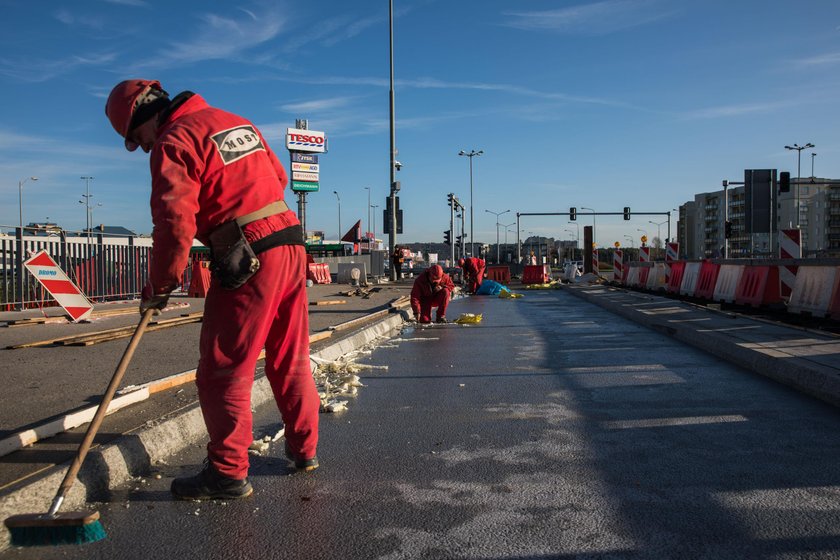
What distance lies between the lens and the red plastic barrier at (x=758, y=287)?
13.7 metres

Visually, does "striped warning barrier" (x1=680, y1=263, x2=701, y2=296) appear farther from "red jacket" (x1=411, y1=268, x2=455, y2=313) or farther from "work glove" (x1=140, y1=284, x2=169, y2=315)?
"work glove" (x1=140, y1=284, x2=169, y2=315)

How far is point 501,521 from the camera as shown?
3.03 metres

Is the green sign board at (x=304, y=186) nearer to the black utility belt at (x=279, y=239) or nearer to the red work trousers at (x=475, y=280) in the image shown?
the red work trousers at (x=475, y=280)

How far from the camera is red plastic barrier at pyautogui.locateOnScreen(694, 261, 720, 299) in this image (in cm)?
1728

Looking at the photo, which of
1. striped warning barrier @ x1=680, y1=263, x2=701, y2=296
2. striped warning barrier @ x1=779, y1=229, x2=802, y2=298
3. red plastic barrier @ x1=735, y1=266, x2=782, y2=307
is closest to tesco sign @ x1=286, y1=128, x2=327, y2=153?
striped warning barrier @ x1=680, y1=263, x2=701, y2=296

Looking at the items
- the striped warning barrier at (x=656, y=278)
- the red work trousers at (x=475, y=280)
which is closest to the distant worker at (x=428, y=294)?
the red work trousers at (x=475, y=280)

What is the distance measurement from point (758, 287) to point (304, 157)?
31.9 meters

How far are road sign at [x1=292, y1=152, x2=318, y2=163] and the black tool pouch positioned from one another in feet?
129

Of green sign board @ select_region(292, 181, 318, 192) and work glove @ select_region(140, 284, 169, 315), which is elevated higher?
green sign board @ select_region(292, 181, 318, 192)

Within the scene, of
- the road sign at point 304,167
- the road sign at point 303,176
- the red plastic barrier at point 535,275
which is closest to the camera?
the red plastic barrier at point 535,275

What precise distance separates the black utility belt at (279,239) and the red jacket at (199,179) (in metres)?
0.05

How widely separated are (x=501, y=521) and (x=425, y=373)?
13.4 feet

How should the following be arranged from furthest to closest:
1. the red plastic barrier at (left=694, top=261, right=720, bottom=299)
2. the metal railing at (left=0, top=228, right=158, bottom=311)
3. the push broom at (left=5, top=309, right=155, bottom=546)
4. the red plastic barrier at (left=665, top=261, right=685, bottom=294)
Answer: the red plastic barrier at (left=665, top=261, right=685, bottom=294)
the red plastic barrier at (left=694, top=261, right=720, bottom=299)
the metal railing at (left=0, top=228, right=158, bottom=311)
the push broom at (left=5, top=309, right=155, bottom=546)

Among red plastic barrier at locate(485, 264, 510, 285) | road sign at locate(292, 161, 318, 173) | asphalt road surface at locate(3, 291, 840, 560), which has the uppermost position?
road sign at locate(292, 161, 318, 173)
